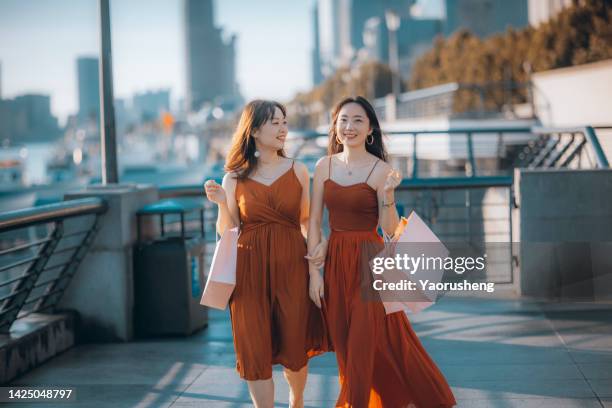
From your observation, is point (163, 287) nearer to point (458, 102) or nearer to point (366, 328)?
point (366, 328)

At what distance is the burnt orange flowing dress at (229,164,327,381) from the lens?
4844 mm

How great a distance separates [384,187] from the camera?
4789 mm

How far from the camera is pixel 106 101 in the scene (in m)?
8.21

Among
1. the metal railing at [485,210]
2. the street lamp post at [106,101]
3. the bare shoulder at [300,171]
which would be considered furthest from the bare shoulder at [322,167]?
the street lamp post at [106,101]

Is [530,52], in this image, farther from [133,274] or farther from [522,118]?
[133,274]

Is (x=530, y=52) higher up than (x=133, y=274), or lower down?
higher up

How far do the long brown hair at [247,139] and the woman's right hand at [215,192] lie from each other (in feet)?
0.46

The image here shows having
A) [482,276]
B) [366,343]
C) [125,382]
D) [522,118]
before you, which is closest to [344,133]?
[366,343]

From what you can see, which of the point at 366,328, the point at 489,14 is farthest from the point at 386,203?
the point at 489,14

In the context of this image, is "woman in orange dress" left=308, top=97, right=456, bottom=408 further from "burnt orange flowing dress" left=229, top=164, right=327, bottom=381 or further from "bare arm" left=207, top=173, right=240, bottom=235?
"bare arm" left=207, top=173, right=240, bottom=235

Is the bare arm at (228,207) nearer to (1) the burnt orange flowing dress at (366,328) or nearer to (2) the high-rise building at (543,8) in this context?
(1) the burnt orange flowing dress at (366,328)

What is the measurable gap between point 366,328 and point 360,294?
194 mm

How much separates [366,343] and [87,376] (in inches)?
110

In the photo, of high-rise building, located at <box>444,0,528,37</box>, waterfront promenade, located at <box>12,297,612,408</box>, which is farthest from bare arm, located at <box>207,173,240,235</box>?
high-rise building, located at <box>444,0,528,37</box>
